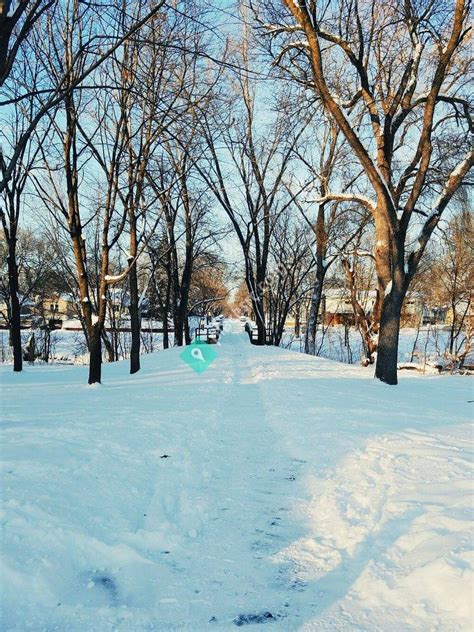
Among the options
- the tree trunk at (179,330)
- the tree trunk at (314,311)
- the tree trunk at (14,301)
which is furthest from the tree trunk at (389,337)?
the tree trunk at (179,330)

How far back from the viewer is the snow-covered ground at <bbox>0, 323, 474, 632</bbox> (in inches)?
87.4

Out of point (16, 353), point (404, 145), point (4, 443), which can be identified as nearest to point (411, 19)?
point (404, 145)

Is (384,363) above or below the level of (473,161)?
below

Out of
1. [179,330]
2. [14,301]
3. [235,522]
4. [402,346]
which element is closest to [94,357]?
[14,301]

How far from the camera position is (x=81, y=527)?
287 cm

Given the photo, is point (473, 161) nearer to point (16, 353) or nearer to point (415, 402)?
point (415, 402)

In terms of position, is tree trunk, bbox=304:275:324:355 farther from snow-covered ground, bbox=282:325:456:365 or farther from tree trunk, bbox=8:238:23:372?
tree trunk, bbox=8:238:23:372

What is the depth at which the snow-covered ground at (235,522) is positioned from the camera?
222 cm

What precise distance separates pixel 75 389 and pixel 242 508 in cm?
692

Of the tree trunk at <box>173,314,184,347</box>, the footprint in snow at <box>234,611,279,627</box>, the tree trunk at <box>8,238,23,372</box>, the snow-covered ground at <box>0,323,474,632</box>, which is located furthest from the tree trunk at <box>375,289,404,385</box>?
the tree trunk at <box>173,314,184,347</box>

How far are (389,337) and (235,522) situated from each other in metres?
7.51

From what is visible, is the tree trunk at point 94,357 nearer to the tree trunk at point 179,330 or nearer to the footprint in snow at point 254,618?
the footprint in snow at point 254,618

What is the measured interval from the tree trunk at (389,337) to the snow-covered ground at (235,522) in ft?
11.9

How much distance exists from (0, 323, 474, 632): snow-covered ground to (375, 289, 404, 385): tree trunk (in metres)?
3.64
